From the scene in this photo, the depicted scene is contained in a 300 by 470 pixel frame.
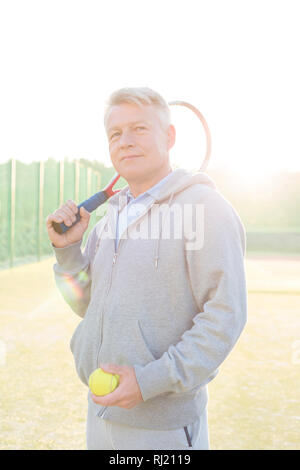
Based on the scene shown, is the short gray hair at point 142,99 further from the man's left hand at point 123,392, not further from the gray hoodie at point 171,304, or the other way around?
the man's left hand at point 123,392

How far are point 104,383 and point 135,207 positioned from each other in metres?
0.63

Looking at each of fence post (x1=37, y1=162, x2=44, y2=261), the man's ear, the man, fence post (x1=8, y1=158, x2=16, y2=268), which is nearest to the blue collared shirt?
the man

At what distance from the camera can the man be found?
1702 millimetres

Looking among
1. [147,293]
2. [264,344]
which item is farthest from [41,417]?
[264,344]

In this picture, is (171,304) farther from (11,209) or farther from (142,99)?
(11,209)

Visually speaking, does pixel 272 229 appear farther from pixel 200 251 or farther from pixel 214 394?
pixel 200 251

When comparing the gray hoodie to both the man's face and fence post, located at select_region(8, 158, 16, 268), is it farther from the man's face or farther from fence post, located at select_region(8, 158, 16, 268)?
fence post, located at select_region(8, 158, 16, 268)

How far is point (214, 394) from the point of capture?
13.4 feet

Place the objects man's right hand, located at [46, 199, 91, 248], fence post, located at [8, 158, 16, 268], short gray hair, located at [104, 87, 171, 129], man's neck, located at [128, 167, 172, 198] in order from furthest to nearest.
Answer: fence post, located at [8, 158, 16, 268], man's right hand, located at [46, 199, 91, 248], man's neck, located at [128, 167, 172, 198], short gray hair, located at [104, 87, 171, 129]

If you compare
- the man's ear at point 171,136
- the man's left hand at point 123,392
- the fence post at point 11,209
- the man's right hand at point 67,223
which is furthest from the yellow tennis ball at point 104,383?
the fence post at point 11,209

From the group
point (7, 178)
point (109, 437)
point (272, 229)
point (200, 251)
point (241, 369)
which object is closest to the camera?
point (200, 251)

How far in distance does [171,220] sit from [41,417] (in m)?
2.27

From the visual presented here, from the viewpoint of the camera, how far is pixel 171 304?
1.78 meters

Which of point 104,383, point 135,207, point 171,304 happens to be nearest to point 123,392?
point 104,383
